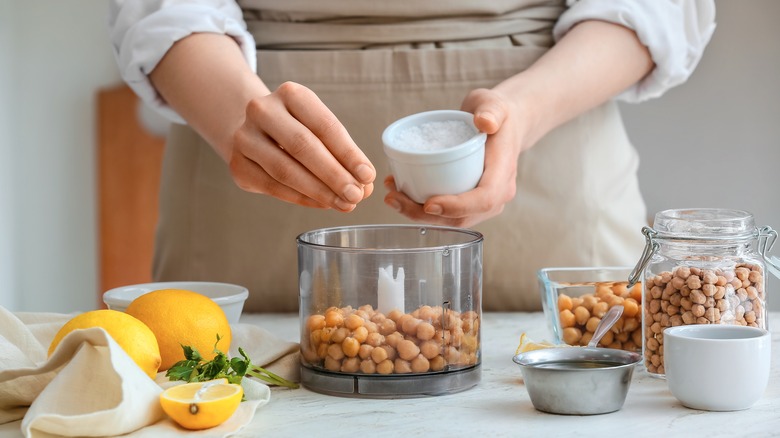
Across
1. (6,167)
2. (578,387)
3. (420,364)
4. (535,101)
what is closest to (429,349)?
(420,364)

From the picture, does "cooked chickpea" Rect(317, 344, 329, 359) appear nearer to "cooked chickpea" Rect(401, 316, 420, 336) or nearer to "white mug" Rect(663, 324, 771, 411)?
"cooked chickpea" Rect(401, 316, 420, 336)

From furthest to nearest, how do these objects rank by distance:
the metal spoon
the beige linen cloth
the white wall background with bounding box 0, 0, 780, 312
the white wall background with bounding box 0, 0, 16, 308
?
the white wall background with bounding box 0, 0, 16, 308
the white wall background with bounding box 0, 0, 780, 312
the metal spoon
the beige linen cloth

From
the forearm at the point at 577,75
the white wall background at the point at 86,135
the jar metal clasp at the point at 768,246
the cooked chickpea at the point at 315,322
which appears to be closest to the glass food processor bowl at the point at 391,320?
the cooked chickpea at the point at 315,322

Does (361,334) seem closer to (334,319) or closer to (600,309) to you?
(334,319)

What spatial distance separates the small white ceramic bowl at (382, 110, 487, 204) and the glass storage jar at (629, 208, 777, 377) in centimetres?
18

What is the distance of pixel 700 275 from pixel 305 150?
0.37 metres

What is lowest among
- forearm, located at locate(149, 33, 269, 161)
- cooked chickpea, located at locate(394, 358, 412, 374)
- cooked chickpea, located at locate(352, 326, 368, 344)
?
cooked chickpea, located at locate(394, 358, 412, 374)

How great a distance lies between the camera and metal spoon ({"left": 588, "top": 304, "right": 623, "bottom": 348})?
3.05 ft

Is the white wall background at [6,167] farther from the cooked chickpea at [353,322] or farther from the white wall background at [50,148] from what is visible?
the cooked chickpea at [353,322]

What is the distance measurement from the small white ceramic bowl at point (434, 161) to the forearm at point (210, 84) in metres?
0.19

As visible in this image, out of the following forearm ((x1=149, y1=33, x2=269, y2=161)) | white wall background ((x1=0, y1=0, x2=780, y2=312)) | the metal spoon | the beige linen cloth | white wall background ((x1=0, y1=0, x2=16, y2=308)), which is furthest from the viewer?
white wall background ((x1=0, y1=0, x2=16, y2=308))

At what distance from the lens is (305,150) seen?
0.93 meters

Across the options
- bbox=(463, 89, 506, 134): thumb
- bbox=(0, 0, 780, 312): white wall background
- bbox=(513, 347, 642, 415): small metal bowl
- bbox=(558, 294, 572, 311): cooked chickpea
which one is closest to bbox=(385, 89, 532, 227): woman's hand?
bbox=(463, 89, 506, 134): thumb

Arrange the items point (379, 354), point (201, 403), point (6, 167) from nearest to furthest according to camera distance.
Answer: point (201, 403) < point (379, 354) < point (6, 167)
